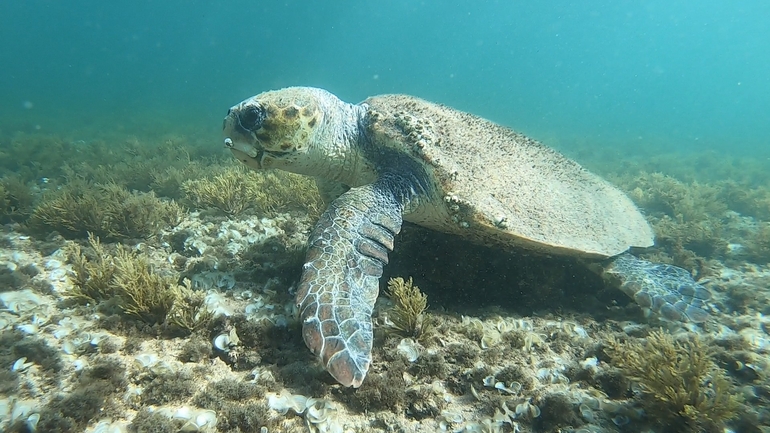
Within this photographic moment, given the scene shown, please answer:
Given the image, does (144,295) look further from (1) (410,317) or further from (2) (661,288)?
(2) (661,288)

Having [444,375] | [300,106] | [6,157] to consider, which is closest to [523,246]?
[444,375]

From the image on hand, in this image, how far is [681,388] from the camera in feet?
6.80

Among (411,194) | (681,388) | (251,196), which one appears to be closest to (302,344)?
(411,194)

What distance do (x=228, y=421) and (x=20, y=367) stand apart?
5.03ft

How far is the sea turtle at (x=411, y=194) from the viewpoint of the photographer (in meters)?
2.91

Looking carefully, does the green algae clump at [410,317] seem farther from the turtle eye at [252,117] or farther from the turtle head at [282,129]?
the turtle eye at [252,117]

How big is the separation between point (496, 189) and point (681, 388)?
6.70 feet

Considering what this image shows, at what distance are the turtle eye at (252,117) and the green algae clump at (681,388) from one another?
3.76 metres

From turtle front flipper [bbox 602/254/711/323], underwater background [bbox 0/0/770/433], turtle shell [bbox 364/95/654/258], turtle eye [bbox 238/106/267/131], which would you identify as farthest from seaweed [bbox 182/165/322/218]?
turtle front flipper [bbox 602/254/711/323]

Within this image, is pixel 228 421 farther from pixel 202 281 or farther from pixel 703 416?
pixel 703 416

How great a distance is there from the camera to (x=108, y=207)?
4.59 metres

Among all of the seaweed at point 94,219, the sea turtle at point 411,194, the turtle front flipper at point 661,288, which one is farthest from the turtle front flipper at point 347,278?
the seaweed at point 94,219

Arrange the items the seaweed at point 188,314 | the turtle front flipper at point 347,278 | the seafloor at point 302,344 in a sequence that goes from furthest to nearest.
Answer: the seaweed at point 188,314
the turtle front flipper at point 347,278
the seafloor at point 302,344

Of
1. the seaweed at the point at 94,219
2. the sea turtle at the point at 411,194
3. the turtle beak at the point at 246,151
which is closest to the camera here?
Result: the sea turtle at the point at 411,194
